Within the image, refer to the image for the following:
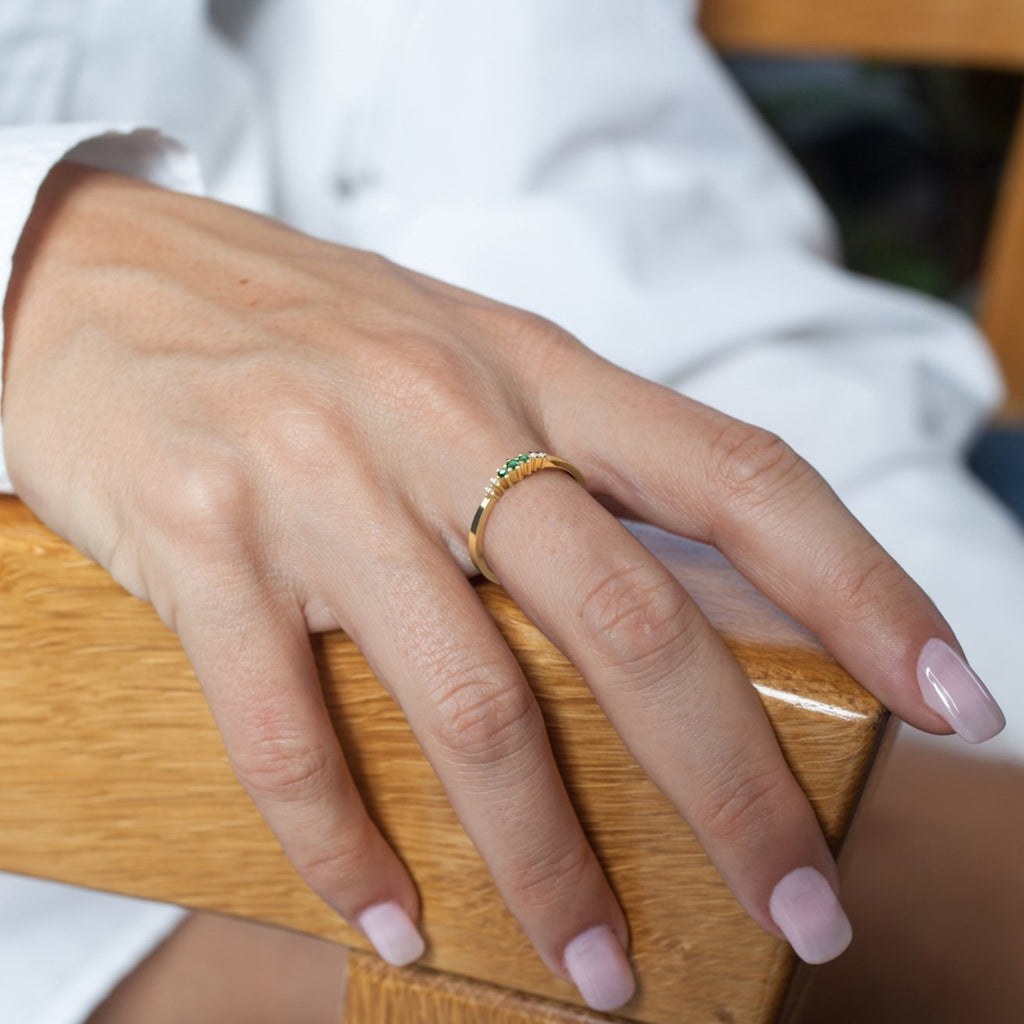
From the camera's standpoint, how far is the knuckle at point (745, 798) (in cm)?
29

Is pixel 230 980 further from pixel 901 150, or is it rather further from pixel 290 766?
pixel 901 150

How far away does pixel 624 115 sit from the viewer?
0.75 m

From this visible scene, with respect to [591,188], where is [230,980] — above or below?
below

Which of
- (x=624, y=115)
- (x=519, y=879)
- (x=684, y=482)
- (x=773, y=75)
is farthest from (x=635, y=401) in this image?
(x=773, y=75)

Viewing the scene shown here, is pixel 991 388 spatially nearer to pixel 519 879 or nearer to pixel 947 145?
pixel 519 879

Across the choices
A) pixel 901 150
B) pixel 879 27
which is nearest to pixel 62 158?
pixel 879 27

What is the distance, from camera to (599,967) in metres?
0.31

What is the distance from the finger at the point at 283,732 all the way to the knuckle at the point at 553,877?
0.14 feet

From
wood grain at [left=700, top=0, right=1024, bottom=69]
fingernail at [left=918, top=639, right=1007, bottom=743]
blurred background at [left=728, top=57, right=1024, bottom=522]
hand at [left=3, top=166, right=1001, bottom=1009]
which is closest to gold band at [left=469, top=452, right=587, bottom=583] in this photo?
hand at [left=3, top=166, right=1001, bottom=1009]

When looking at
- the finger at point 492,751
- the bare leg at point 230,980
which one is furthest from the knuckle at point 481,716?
the bare leg at point 230,980

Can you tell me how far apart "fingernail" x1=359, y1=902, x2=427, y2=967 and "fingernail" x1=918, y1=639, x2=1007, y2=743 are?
6.2 inches

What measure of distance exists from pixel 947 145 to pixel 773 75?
0.39 metres

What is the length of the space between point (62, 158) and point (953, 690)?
1.25 feet

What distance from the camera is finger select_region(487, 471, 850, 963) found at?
11.4 inches
